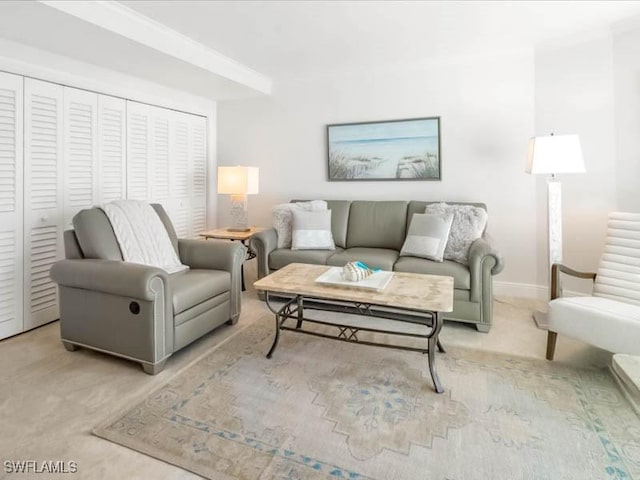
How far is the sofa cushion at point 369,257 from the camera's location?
3125 millimetres

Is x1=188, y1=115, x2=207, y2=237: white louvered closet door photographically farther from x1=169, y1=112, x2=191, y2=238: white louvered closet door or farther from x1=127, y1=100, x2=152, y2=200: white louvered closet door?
x1=127, y1=100, x2=152, y2=200: white louvered closet door

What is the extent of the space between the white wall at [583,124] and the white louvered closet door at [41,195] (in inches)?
161

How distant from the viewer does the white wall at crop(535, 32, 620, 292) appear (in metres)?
3.10

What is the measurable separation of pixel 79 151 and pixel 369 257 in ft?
8.51

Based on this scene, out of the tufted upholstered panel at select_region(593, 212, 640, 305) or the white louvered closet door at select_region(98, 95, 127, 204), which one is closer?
the tufted upholstered panel at select_region(593, 212, 640, 305)

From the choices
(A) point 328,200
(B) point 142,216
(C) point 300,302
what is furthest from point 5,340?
(A) point 328,200

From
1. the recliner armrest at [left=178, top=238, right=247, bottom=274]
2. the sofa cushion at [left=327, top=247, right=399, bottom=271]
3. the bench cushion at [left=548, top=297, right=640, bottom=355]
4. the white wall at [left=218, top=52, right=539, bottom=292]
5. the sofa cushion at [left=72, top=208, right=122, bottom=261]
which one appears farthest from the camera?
the white wall at [left=218, top=52, right=539, bottom=292]

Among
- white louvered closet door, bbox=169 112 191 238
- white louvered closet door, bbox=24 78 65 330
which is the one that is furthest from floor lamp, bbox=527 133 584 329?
white louvered closet door, bbox=24 78 65 330

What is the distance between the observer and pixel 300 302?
2.56 meters

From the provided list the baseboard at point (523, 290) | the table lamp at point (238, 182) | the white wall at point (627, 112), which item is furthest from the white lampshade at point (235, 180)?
the white wall at point (627, 112)

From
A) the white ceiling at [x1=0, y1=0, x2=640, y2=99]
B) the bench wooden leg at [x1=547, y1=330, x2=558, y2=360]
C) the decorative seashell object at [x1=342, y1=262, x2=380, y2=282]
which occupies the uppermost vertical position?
the white ceiling at [x1=0, y1=0, x2=640, y2=99]

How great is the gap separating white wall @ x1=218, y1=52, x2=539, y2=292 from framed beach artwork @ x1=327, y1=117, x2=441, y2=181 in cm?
8

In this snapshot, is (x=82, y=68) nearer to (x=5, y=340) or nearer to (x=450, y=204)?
(x=5, y=340)

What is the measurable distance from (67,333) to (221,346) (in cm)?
99
